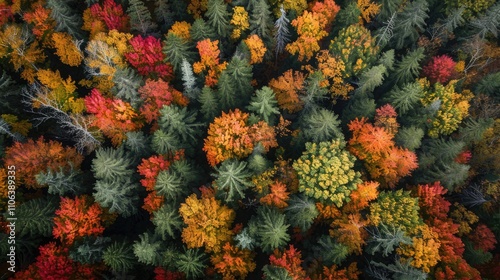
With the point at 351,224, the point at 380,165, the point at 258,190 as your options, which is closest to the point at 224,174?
the point at 258,190

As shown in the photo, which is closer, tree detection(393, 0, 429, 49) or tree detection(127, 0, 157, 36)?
tree detection(393, 0, 429, 49)

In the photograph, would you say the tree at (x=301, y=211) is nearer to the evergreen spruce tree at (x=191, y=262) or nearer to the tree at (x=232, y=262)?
the tree at (x=232, y=262)

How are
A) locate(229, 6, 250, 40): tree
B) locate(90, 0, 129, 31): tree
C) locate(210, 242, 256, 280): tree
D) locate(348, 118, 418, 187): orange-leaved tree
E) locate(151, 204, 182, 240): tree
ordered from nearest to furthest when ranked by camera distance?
locate(151, 204, 182, 240): tree, locate(210, 242, 256, 280): tree, locate(348, 118, 418, 187): orange-leaved tree, locate(229, 6, 250, 40): tree, locate(90, 0, 129, 31): tree

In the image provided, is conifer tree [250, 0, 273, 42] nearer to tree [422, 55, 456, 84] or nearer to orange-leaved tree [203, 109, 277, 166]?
orange-leaved tree [203, 109, 277, 166]

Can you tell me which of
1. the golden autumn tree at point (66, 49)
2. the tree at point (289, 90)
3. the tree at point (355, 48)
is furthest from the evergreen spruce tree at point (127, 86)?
the tree at point (355, 48)

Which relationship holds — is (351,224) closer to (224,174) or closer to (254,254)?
(254,254)

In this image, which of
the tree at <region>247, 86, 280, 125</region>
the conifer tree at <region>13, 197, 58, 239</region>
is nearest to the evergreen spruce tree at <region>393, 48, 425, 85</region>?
the tree at <region>247, 86, 280, 125</region>

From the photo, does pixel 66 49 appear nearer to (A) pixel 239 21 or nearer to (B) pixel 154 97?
(B) pixel 154 97
